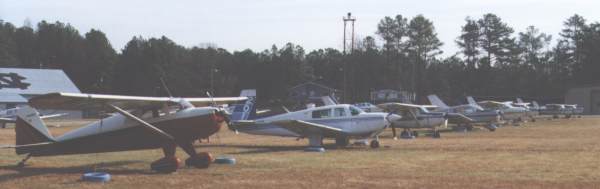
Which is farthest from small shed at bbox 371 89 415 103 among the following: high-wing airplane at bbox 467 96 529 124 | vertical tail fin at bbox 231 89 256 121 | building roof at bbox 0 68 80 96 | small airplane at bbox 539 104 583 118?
vertical tail fin at bbox 231 89 256 121

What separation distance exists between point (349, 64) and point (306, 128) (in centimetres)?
7692

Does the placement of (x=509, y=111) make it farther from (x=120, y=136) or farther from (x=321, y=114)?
(x=120, y=136)

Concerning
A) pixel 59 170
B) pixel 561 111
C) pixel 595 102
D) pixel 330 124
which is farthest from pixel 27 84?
pixel 595 102

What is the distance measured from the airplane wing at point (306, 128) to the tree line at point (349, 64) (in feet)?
236

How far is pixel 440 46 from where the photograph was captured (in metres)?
113

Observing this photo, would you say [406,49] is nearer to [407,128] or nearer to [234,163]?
[407,128]

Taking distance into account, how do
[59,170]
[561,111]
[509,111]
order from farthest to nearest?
[561,111], [509,111], [59,170]

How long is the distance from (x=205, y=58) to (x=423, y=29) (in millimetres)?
38900

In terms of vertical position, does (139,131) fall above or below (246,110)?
below

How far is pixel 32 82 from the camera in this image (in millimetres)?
82938

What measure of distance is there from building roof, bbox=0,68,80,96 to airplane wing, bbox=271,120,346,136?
6371cm

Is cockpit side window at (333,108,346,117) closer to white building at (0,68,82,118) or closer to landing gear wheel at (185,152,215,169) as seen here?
landing gear wheel at (185,152,215,169)

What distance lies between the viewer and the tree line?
105438 mm

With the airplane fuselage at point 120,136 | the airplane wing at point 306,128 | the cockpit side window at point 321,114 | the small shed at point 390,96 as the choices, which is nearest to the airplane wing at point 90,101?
the airplane fuselage at point 120,136
